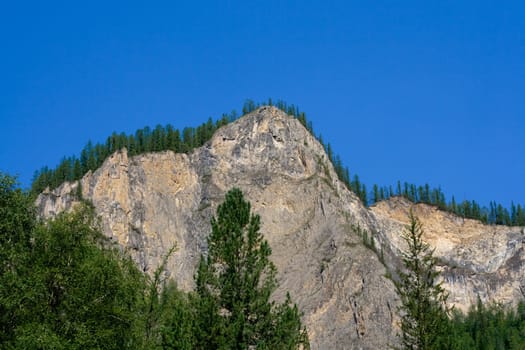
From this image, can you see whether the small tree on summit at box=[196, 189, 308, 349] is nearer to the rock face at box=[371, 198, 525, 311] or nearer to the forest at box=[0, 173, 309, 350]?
the forest at box=[0, 173, 309, 350]

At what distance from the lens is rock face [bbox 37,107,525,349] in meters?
121

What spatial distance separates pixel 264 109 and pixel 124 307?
→ 123 meters

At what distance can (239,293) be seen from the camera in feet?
128

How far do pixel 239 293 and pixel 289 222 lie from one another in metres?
98.7

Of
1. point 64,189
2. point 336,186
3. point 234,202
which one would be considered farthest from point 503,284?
point 234,202

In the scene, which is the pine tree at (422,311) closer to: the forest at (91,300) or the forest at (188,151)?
the forest at (91,300)

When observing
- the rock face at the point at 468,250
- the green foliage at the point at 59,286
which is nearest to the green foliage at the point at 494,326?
the rock face at the point at 468,250

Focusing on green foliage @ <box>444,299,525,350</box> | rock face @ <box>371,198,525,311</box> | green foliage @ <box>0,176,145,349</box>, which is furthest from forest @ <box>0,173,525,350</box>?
rock face @ <box>371,198,525,311</box>

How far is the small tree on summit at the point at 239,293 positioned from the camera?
37281mm

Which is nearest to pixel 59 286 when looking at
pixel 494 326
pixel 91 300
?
pixel 91 300

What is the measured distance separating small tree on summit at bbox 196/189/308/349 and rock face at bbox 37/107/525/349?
77.1m

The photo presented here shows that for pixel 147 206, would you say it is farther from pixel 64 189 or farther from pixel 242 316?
pixel 242 316

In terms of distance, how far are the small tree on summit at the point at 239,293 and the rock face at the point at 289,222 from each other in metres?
77.1

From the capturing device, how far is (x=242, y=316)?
37500mm
